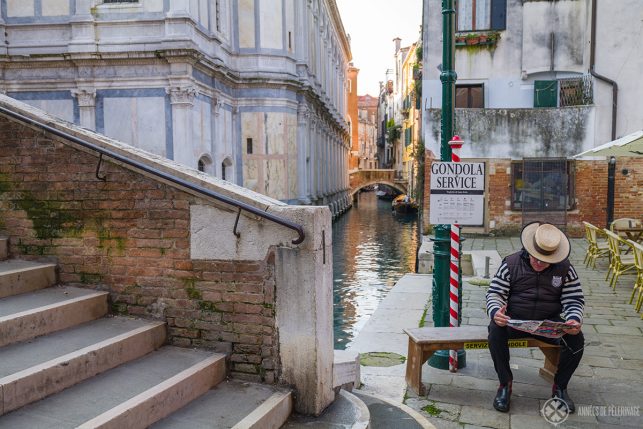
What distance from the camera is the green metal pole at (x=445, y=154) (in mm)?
5535

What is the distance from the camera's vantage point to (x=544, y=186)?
16.7 meters

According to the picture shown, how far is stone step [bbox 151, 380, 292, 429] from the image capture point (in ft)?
11.2

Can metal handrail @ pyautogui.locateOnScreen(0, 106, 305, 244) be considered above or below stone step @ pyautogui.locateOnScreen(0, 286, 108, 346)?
above

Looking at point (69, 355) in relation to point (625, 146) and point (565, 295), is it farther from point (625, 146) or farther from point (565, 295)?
point (625, 146)

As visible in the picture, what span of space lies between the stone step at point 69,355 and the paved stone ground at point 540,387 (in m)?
2.29

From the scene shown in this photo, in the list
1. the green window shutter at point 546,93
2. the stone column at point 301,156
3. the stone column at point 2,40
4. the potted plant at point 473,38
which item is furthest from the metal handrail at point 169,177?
the stone column at point 301,156

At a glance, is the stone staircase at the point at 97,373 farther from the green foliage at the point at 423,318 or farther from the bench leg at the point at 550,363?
the green foliage at the point at 423,318

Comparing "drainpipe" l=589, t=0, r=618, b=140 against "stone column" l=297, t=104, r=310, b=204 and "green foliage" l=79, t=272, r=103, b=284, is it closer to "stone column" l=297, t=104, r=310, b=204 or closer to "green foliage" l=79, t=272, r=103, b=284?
"stone column" l=297, t=104, r=310, b=204

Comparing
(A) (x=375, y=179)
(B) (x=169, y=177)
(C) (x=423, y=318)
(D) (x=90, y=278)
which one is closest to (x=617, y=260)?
(C) (x=423, y=318)

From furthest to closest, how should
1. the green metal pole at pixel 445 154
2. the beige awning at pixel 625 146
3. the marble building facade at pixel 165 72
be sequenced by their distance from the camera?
the marble building facade at pixel 165 72
the beige awning at pixel 625 146
the green metal pole at pixel 445 154

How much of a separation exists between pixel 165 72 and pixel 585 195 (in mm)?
12872

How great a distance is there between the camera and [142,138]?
18172mm

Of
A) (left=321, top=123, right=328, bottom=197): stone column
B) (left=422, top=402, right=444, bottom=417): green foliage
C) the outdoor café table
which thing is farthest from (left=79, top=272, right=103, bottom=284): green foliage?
(left=321, top=123, right=328, bottom=197): stone column

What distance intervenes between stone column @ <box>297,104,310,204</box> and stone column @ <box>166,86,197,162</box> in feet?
27.4
